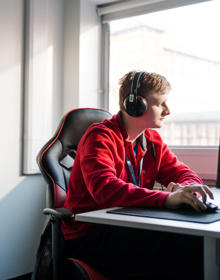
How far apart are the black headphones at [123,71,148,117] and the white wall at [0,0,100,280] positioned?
1.08 metres

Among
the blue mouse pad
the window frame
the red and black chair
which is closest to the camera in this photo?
the blue mouse pad

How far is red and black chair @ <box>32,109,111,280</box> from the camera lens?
1.21 metres

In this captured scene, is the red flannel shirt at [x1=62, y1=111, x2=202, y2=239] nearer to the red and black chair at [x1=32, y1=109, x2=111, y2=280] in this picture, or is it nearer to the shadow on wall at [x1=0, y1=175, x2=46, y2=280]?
the red and black chair at [x1=32, y1=109, x2=111, y2=280]

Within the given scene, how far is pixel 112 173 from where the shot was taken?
4.01 feet

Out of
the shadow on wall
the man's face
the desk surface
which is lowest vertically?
the shadow on wall

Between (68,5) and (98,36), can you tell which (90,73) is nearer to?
(98,36)

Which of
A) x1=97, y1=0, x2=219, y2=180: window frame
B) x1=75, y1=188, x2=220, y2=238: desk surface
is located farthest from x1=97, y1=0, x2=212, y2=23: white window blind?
x1=75, y1=188, x2=220, y2=238: desk surface

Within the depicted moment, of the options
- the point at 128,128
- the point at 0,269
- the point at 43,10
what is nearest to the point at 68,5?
the point at 43,10

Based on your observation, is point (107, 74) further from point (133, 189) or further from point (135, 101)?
point (133, 189)

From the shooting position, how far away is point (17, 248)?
2.32 meters

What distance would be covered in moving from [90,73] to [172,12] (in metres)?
0.74

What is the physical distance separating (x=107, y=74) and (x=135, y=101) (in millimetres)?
1407

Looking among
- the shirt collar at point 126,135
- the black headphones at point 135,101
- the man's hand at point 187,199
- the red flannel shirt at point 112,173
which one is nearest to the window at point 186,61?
the red flannel shirt at point 112,173

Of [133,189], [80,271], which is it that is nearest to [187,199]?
[133,189]
